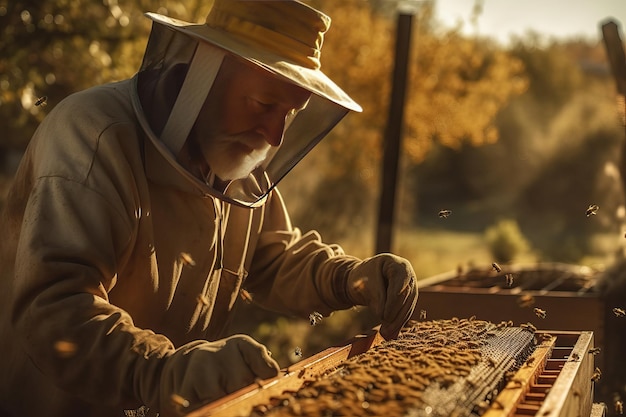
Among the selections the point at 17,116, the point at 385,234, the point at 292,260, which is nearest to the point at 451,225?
the point at 385,234

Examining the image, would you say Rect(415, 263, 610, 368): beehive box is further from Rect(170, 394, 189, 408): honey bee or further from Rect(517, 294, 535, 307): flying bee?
Rect(170, 394, 189, 408): honey bee

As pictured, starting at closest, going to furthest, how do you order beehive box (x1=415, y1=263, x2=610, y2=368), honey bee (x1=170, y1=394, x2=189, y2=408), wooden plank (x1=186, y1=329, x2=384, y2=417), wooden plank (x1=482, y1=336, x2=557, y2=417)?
wooden plank (x1=186, y1=329, x2=384, y2=417)
honey bee (x1=170, y1=394, x2=189, y2=408)
wooden plank (x1=482, y1=336, x2=557, y2=417)
beehive box (x1=415, y1=263, x2=610, y2=368)

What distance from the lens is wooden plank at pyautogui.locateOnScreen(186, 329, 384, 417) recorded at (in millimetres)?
1891

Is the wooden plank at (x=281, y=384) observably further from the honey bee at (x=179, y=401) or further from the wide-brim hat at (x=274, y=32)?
the wide-brim hat at (x=274, y=32)

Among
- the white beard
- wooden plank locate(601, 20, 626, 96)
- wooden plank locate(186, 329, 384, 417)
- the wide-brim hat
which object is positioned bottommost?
wooden plank locate(186, 329, 384, 417)

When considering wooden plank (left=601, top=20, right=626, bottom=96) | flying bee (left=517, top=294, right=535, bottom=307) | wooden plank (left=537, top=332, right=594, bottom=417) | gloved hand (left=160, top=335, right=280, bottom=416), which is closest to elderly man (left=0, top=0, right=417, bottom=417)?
gloved hand (left=160, top=335, right=280, bottom=416)

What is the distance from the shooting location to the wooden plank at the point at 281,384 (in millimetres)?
1891

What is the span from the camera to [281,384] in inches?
85.9

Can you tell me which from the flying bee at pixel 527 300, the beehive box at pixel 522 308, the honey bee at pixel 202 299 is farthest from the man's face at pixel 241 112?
the beehive box at pixel 522 308

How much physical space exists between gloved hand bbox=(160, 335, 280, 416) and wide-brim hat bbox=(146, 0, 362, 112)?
1.06m

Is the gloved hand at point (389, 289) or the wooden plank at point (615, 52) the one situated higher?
the wooden plank at point (615, 52)

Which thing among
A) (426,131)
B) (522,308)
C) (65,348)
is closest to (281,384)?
(65,348)

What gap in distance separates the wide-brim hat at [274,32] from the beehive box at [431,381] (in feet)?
3.16

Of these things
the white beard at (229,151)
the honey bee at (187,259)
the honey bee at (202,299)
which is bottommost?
the honey bee at (202,299)
